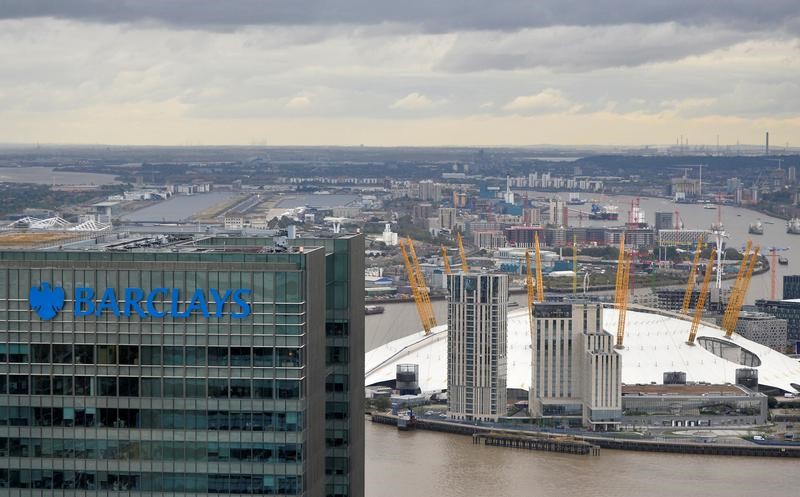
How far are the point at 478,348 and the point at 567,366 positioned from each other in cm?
220

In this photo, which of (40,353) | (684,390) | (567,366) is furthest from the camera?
(684,390)

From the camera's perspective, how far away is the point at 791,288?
67125mm

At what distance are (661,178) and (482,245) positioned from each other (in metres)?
73.6

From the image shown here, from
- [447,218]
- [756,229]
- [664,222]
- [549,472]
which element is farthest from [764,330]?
[664,222]

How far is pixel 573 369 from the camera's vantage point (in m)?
39.3

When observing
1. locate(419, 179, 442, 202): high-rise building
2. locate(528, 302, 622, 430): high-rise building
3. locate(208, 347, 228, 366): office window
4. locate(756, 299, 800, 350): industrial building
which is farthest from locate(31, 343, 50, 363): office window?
locate(419, 179, 442, 202): high-rise building

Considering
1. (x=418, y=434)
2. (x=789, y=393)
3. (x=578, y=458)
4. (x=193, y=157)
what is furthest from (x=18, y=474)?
(x=193, y=157)

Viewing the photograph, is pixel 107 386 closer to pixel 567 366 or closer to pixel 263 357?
pixel 263 357

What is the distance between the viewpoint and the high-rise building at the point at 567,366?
38.5 meters

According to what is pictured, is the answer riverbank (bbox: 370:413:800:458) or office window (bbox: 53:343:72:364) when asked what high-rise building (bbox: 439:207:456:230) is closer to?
riverbank (bbox: 370:413:800:458)

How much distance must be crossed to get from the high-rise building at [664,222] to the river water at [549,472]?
238 ft

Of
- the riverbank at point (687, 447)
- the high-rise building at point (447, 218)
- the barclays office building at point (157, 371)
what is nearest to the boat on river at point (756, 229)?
the high-rise building at point (447, 218)

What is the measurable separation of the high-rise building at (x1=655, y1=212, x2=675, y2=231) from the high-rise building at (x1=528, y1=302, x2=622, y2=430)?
69.0 m

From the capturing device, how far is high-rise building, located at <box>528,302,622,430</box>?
38.5 metres
